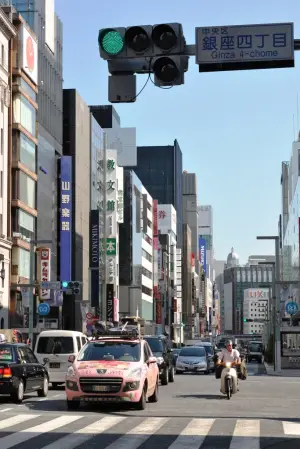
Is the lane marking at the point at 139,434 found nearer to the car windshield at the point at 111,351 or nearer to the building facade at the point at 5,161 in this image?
the car windshield at the point at 111,351

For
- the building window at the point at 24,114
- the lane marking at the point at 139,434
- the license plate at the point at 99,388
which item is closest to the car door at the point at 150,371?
the license plate at the point at 99,388

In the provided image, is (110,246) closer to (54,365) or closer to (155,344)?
(155,344)

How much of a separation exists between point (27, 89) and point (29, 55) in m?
2.71

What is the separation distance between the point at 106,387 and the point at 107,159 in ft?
290

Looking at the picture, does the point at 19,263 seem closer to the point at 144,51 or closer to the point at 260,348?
the point at 260,348

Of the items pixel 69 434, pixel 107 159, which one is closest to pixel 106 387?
pixel 69 434

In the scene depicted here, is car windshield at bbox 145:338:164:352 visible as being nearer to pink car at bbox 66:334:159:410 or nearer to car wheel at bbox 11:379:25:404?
car wheel at bbox 11:379:25:404

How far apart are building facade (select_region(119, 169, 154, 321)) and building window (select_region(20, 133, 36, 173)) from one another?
146ft

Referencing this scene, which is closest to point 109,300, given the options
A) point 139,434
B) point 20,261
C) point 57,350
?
point 20,261

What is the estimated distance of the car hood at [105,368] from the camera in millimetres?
20953

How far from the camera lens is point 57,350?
31609 mm

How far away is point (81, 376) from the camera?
21.0 metres

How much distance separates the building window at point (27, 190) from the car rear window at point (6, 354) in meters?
49.0

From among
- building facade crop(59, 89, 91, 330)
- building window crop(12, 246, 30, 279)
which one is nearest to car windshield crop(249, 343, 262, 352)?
building facade crop(59, 89, 91, 330)
